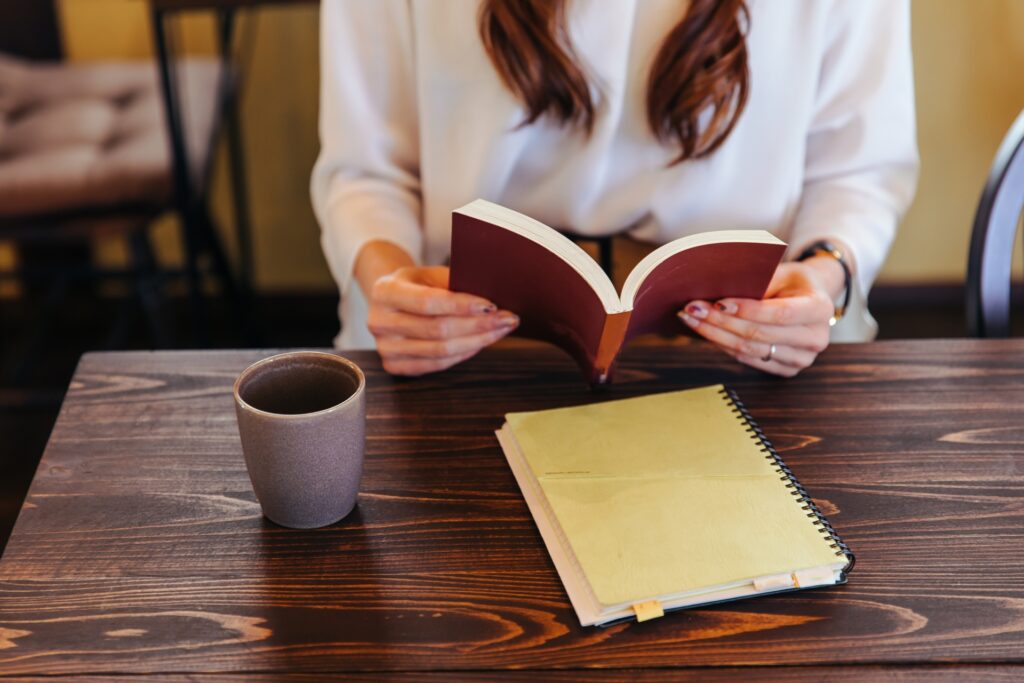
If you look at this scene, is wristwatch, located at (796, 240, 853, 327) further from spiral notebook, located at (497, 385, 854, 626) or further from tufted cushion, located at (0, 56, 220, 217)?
tufted cushion, located at (0, 56, 220, 217)

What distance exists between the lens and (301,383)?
28.0 inches

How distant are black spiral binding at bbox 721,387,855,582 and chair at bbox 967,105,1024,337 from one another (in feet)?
1.02

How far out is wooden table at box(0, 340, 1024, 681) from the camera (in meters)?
0.60

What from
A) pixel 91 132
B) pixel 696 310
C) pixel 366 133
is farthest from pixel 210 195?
pixel 696 310

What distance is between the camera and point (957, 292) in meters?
2.23

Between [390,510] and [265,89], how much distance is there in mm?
1543

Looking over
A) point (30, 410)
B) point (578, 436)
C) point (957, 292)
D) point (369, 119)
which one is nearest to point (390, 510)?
point (578, 436)

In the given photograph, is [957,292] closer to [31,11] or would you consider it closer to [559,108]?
A: [559,108]

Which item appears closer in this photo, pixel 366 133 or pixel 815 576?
pixel 815 576

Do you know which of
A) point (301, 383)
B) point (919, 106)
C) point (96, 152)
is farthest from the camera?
point (919, 106)

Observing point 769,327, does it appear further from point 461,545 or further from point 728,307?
point 461,545

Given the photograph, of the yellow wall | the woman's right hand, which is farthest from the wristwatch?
the yellow wall

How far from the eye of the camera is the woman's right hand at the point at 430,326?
0.84 m

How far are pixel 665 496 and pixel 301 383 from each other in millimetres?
265
